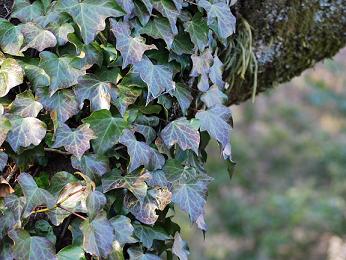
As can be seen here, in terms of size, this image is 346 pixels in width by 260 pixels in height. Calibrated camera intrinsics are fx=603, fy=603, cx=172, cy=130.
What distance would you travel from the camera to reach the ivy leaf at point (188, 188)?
1247mm

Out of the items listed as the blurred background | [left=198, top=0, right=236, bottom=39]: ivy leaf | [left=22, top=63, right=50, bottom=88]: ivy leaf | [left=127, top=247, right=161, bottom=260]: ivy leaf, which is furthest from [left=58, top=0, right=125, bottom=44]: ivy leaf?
the blurred background

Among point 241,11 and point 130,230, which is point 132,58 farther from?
point 241,11

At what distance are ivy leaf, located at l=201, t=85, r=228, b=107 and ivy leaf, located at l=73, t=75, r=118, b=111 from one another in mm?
242

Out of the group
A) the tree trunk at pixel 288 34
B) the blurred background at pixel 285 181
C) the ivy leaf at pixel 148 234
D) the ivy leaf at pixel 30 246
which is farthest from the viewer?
the blurred background at pixel 285 181

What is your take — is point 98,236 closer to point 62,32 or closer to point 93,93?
point 93,93

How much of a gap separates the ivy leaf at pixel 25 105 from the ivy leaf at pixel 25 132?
0.01 m

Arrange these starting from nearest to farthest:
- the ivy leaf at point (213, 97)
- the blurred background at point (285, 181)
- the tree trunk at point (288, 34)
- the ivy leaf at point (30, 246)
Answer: the ivy leaf at point (30, 246) → the ivy leaf at point (213, 97) → the tree trunk at point (288, 34) → the blurred background at point (285, 181)

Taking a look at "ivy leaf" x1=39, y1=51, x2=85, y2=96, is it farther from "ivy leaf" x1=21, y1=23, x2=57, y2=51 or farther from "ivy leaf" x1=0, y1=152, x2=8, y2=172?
"ivy leaf" x1=0, y1=152, x2=8, y2=172

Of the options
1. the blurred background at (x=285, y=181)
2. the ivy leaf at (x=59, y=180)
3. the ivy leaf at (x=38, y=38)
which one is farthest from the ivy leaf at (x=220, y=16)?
the blurred background at (x=285, y=181)

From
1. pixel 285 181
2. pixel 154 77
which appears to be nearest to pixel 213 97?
pixel 154 77

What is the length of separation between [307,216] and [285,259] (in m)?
0.83

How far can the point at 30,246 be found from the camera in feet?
3.76

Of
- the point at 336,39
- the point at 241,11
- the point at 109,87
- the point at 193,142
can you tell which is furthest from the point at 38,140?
the point at 336,39

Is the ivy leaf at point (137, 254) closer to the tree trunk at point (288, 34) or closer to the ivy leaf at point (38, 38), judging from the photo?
the ivy leaf at point (38, 38)
